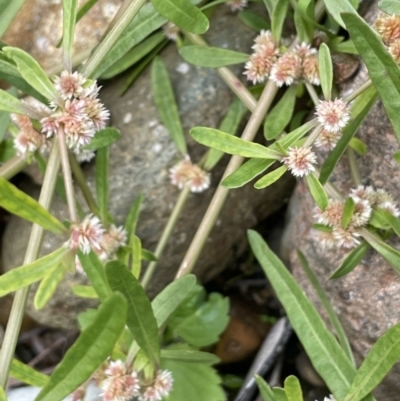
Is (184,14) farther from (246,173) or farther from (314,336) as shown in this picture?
(314,336)

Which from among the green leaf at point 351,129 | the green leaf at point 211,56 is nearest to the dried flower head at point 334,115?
the green leaf at point 351,129

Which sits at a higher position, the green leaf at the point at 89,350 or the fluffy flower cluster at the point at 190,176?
the fluffy flower cluster at the point at 190,176

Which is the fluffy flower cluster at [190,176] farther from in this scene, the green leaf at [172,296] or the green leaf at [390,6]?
the green leaf at [390,6]

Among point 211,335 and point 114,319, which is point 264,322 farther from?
point 114,319

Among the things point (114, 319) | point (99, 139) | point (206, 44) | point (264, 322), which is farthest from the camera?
point (264, 322)

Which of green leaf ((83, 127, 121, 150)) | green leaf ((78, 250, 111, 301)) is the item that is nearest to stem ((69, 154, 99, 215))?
green leaf ((83, 127, 121, 150))

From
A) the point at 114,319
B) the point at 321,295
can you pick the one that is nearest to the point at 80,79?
the point at 114,319
